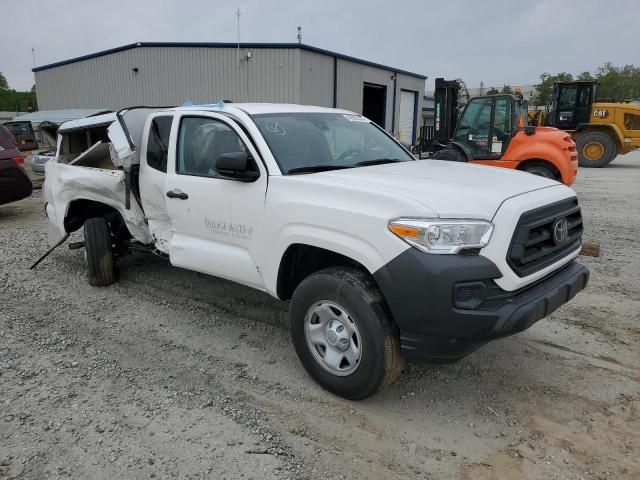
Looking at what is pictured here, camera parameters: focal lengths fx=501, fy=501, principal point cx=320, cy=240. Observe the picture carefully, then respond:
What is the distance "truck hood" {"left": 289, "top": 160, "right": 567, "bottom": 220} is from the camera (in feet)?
9.63

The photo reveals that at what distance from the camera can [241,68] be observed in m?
21.0

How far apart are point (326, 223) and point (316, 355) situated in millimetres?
944

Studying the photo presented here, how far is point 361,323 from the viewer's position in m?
3.07

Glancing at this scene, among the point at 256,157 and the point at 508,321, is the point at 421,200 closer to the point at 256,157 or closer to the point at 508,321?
the point at 508,321

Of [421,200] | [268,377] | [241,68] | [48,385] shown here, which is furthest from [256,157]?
[241,68]

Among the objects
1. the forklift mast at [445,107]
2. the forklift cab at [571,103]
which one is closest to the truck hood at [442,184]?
the forklift mast at [445,107]

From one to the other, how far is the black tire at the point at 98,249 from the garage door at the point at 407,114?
82.0 ft

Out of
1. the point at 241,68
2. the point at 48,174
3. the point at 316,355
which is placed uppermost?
the point at 241,68

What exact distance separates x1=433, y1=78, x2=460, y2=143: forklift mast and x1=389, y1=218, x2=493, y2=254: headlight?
1141 centimetres

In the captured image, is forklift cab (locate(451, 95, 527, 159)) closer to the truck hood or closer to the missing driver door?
the truck hood

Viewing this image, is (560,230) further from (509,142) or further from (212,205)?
(509,142)

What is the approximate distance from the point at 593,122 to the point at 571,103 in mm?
1101

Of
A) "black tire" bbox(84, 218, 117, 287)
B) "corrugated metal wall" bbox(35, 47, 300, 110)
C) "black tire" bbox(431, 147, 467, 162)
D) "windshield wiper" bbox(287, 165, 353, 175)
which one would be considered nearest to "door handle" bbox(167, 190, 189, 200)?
"windshield wiper" bbox(287, 165, 353, 175)

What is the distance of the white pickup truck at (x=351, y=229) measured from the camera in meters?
2.85
